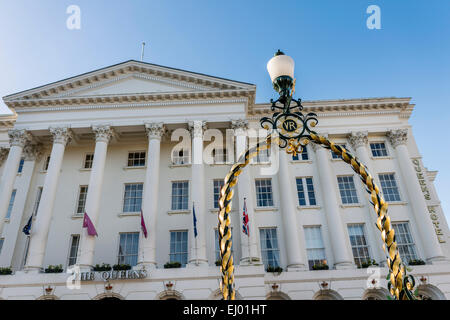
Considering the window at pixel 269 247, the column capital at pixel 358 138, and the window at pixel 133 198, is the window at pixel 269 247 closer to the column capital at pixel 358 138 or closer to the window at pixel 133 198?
the window at pixel 133 198

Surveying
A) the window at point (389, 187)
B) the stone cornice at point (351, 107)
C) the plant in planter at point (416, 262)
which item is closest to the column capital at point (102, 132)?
the stone cornice at point (351, 107)

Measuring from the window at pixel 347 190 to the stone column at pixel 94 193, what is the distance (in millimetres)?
17910

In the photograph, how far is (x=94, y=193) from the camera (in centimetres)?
2275

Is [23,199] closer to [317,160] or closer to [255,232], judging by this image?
[255,232]

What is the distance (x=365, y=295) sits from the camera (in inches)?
838

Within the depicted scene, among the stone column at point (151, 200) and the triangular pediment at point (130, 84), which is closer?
the stone column at point (151, 200)

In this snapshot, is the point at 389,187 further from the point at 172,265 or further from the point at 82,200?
the point at 82,200

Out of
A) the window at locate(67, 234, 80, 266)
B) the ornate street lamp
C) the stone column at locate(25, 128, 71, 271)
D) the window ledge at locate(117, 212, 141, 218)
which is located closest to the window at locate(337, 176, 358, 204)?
the window ledge at locate(117, 212, 141, 218)

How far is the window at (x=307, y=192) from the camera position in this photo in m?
25.0

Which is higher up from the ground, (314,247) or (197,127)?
(197,127)

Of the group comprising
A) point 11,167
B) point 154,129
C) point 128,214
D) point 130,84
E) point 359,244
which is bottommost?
point 359,244

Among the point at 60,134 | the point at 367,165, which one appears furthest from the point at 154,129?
the point at 367,165

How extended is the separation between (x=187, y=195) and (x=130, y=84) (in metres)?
10.1

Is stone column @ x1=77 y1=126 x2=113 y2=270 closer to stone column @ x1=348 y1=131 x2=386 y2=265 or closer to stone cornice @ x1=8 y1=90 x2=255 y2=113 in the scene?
stone cornice @ x1=8 y1=90 x2=255 y2=113
